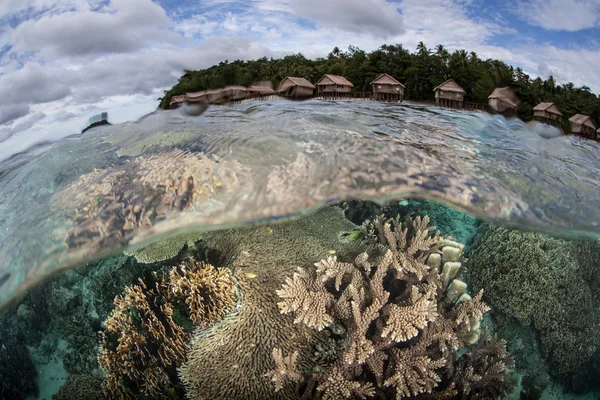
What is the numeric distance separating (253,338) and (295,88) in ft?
44.4

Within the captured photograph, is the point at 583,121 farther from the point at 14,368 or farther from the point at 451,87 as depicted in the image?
the point at 14,368

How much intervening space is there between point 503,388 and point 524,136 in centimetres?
711

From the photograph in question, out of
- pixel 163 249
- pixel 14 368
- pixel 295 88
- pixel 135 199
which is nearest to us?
pixel 135 199

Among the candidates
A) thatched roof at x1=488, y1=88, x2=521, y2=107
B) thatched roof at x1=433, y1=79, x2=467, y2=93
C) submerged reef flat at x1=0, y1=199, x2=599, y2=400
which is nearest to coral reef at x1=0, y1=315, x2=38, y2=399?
submerged reef flat at x1=0, y1=199, x2=599, y2=400

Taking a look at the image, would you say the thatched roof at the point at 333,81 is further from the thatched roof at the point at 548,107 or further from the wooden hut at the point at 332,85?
the thatched roof at the point at 548,107

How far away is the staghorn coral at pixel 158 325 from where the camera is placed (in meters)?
5.48

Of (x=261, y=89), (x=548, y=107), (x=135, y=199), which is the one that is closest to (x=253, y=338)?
(x=135, y=199)

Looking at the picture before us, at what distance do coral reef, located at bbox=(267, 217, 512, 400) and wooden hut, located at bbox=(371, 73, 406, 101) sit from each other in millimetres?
11648

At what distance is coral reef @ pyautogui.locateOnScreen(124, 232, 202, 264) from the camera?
19.9 feet

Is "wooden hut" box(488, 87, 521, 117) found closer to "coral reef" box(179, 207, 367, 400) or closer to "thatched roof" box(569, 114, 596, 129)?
"thatched roof" box(569, 114, 596, 129)

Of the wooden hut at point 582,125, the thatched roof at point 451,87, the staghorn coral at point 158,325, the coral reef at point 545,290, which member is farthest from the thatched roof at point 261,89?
the wooden hut at point 582,125

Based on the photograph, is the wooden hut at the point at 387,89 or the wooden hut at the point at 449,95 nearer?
the wooden hut at the point at 387,89

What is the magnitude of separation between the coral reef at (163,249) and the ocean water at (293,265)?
4cm

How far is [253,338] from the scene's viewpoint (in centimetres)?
529
